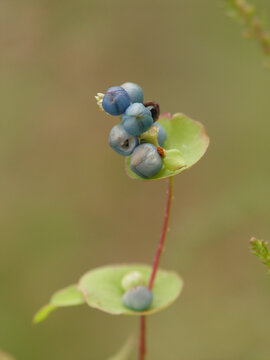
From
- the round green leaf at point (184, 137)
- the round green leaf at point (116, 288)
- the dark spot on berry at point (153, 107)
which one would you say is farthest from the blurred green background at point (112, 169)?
the dark spot on berry at point (153, 107)

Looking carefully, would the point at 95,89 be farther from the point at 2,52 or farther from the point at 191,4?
the point at 191,4

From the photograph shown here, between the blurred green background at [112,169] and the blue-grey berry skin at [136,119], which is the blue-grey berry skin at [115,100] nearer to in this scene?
the blue-grey berry skin at [136,119]

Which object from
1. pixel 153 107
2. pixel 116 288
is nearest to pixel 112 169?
pixel 116 288

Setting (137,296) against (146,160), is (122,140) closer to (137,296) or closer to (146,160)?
(146,160)

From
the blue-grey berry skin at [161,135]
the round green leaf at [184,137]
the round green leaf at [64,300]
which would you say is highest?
the round green leaf at [184,137]

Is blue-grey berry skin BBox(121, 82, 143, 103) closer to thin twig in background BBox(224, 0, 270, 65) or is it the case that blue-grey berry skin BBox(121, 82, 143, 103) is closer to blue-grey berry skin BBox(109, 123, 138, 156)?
blue-grey berry skin BBox(109, 123, 138, 156)

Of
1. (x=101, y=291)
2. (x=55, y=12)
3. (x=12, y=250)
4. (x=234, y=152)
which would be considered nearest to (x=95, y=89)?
(x=55, y=12)
